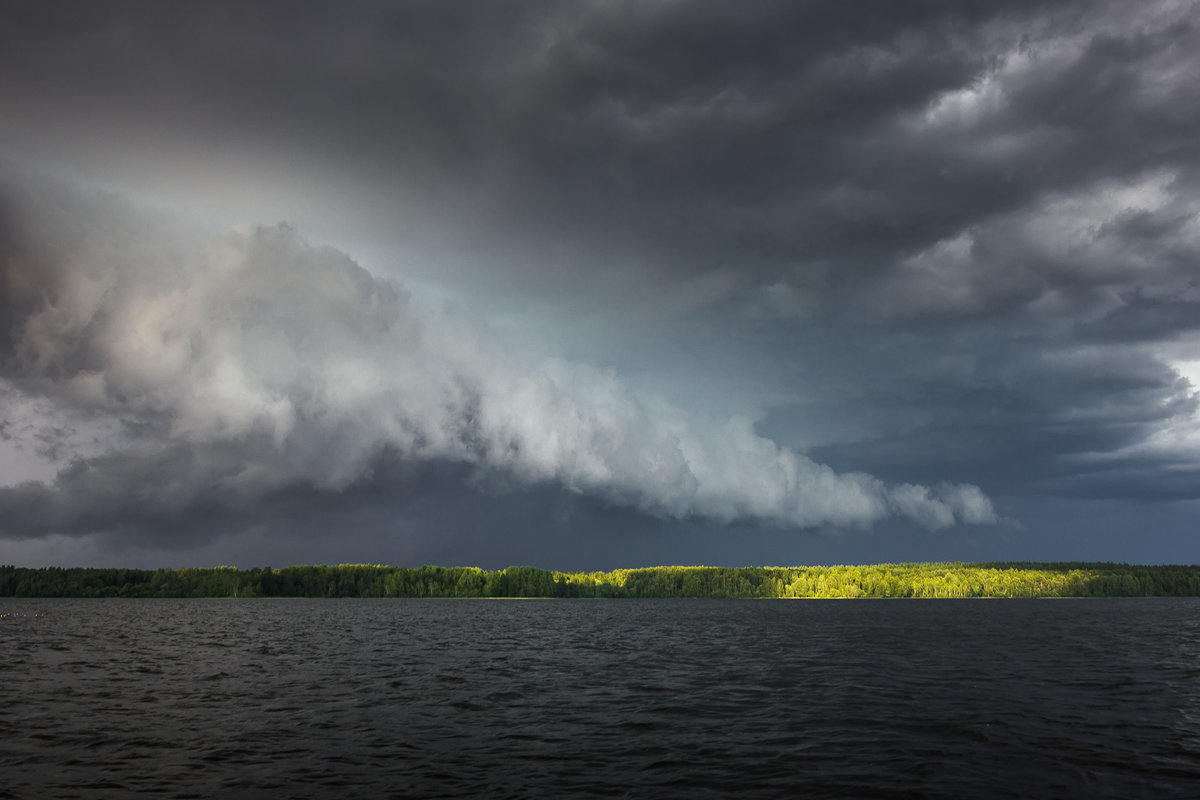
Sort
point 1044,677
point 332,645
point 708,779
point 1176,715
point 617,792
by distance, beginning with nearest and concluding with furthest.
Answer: point 617,792, point 708,779, point 1176,715, point 1044,677, point 332,645

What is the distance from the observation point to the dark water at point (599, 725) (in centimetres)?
2428

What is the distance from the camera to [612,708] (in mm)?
39062

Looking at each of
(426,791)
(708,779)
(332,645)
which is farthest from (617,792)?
(332,645)

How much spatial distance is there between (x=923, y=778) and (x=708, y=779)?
8.14m

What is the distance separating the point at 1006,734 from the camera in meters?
32.3

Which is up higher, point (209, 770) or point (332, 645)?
point (209, 770)

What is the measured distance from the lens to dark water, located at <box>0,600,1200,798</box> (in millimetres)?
24281

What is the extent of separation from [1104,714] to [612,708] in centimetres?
2738

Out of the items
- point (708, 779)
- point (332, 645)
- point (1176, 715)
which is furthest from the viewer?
point (332, 645)

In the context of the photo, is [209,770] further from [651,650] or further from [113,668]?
[651,650]

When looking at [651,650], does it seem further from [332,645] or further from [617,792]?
[617,792]

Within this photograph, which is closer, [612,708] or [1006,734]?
[1006,734]

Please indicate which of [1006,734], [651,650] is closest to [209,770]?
[1006,734]

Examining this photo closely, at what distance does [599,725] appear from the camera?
34156mm
